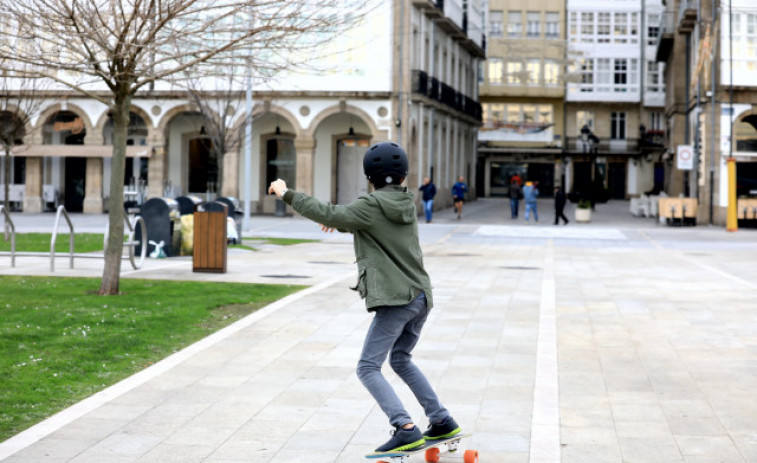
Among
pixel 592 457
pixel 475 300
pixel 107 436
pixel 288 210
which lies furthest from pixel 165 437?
pixel 288 210

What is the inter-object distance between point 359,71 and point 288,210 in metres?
6.41

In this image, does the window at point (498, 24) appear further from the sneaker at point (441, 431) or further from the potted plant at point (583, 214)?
the sneaker at point (441, 431)

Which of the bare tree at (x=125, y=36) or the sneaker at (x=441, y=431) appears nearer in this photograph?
the sneaker at (x=441, y=431)

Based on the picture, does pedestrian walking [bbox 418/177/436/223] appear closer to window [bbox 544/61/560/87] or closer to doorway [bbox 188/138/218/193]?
doorway [bbox 188/138/218/193]

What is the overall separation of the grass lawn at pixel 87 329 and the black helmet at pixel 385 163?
2595 millimetres

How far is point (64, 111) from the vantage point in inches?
1818

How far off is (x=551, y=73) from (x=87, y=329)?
2553 inches

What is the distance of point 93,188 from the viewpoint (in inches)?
1746

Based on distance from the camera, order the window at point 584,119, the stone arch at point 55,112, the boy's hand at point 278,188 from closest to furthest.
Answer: the boy's hand at point 278,188 → the stone arch at point 55,112 → the window at point 584,119

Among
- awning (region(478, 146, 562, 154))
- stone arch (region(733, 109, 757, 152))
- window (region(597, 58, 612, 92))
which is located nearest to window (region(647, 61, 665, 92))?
window (region(597, 58, 612, 92))

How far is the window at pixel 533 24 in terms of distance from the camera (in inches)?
2891

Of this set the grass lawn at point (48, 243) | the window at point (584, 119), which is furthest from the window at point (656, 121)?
the grass lawn at point (48, 243)

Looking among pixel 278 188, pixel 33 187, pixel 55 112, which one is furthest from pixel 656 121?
pixel 278 188

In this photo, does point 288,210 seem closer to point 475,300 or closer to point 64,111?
point 64,111
